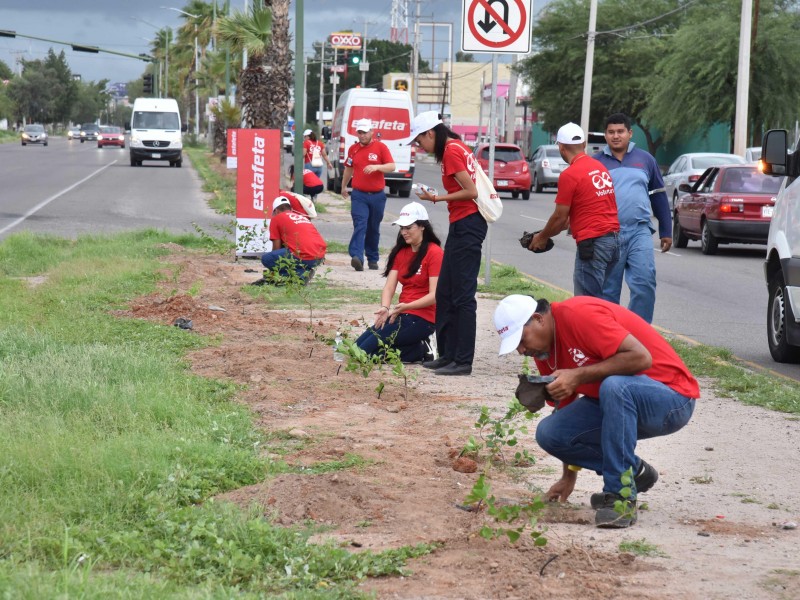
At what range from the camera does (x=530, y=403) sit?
17.2ft

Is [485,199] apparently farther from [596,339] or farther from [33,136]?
[33,136]

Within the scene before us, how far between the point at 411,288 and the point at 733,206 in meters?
11.6

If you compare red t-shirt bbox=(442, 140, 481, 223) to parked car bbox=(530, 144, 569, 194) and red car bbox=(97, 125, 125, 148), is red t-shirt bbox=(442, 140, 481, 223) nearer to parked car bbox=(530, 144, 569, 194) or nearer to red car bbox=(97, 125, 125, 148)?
parked car bbox=(530, 144, 569, 194)

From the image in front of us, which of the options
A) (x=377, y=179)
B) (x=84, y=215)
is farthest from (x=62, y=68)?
(x=377, y=179)

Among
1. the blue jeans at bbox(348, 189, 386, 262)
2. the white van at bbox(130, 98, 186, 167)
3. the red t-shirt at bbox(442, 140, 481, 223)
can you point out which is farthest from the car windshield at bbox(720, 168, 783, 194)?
the white van at bbox(130, 98, 186, 167)

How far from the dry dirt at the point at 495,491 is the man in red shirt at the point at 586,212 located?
1.05 meters

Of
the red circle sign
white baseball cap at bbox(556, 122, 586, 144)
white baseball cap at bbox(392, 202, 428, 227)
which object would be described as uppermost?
the red circle sign

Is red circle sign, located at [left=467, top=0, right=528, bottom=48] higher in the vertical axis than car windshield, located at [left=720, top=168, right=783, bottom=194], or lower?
higher

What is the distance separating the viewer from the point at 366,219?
50.2ft

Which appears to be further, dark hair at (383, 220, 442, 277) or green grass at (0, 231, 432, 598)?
dark hair at (383, 220, 442, 277)

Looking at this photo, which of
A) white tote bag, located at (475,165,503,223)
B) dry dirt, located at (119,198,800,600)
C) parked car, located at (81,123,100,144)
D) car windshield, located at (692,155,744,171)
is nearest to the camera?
dry dirt, located at (119,198,800,600)

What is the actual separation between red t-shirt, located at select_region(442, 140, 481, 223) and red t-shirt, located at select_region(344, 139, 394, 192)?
5884 mm

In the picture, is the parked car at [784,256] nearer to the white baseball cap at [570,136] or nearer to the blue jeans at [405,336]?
the white baseball cap at [570,136]

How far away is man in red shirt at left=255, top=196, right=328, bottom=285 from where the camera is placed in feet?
41.0
